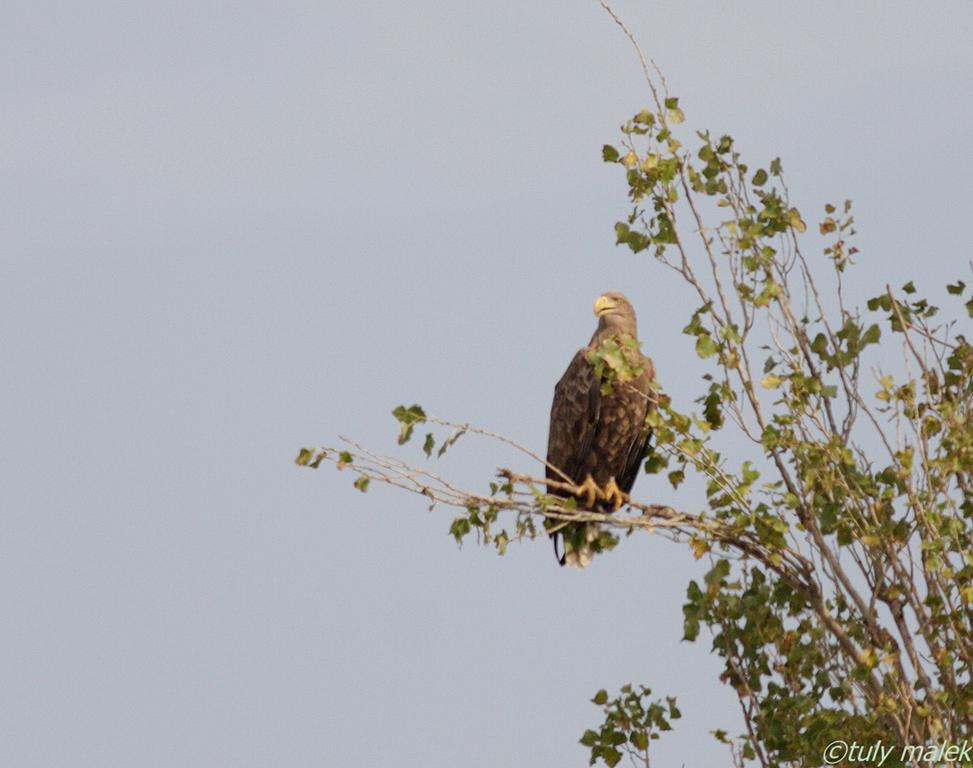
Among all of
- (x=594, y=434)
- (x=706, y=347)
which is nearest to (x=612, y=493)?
(x=594, y=434)

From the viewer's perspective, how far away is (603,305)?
425 inches

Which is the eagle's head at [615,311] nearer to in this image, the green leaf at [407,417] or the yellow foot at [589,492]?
the yellow foot at [589,492]

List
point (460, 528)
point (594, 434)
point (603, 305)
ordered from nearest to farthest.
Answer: point (460, 528)
point (594, 434)
point (603, 305)

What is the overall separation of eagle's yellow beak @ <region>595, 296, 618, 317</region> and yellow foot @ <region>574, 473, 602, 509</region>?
132cm

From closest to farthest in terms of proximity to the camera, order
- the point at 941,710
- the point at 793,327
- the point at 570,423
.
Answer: the point at 941,710 < the point at 793,327 < the point at 570,423

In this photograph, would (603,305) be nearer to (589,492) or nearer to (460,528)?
(589,492)

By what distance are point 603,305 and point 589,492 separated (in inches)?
59.3

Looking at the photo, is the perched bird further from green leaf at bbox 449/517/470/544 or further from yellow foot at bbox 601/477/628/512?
green leaf at bbox 449/517/470/544

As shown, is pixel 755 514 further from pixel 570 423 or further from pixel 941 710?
pixel 570 423

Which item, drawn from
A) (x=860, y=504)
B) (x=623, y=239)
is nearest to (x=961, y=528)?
(x=860, y=504)

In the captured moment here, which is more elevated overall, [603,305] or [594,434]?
[603,305]

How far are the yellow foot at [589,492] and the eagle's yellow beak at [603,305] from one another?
1.32m

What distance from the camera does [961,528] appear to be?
22.6ft

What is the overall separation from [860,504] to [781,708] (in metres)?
1.32
